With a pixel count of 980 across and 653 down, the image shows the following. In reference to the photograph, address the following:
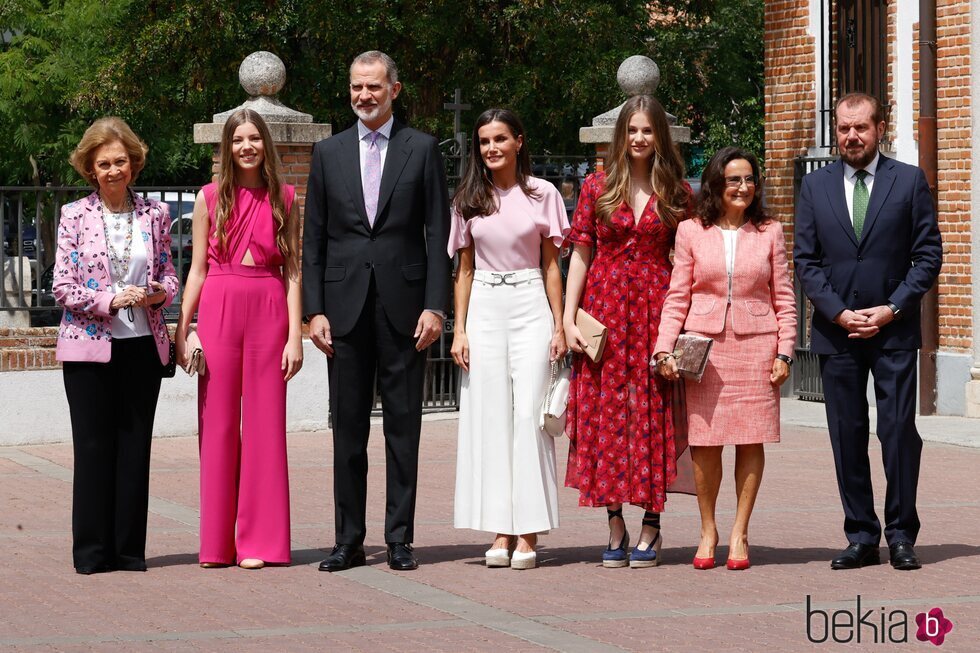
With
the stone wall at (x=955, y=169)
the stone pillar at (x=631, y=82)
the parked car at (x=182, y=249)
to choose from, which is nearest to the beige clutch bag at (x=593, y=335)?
the stone pillar at (x=631, y=82)

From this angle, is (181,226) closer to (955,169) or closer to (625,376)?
(625,376)

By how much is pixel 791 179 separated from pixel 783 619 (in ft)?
35.6

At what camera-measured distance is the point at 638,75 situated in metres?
13.5

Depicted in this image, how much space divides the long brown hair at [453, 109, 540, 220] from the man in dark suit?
0.10 metres

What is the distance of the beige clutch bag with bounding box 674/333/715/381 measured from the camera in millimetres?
7680

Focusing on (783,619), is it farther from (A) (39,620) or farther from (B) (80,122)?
(B) (80,122)

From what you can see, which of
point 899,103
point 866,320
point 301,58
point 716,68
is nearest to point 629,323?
point 866,320

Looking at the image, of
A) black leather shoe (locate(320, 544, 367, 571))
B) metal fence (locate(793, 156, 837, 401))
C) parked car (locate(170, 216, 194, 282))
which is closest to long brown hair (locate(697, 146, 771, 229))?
black leather shoe (locate(320, 544, 367, 571))

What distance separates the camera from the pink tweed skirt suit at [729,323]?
25.6 ft

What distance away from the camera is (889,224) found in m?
7.96

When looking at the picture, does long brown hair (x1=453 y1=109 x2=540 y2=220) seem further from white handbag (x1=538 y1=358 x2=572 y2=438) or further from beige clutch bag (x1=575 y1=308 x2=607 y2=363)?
white handbag (x1=538 y1=358 x2=572 y2=438)

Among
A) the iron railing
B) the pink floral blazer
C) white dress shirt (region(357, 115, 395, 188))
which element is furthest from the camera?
the iron railing

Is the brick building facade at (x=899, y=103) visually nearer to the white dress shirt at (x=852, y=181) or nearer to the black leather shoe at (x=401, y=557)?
the white dress shirt at (x=852, y=181)

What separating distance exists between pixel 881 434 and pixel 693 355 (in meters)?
1.07
